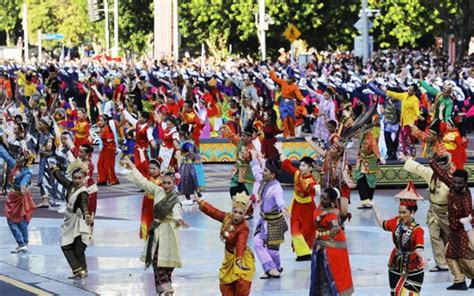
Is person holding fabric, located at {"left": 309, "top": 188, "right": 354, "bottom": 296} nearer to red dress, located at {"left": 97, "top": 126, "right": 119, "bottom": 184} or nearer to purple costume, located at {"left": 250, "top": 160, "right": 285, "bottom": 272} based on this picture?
purple costume, located at {"left": 250, "top": 160, "right": 285, "bottom": 272}

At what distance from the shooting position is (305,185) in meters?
17.5

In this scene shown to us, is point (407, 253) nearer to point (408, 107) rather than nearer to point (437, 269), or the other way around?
point (437, 269)

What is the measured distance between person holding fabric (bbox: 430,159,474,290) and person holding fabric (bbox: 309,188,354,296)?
1.97 meters

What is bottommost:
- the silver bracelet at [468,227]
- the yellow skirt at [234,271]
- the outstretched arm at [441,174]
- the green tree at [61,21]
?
the green tree at [61,21]

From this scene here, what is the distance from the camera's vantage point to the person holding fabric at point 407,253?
45.6 ft

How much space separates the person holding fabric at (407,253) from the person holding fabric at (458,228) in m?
1.68

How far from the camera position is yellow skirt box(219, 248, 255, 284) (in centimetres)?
1416

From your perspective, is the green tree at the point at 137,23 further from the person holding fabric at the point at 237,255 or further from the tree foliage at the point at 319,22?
the person holding fabric at the point at 237,255

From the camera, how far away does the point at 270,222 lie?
55.0ft

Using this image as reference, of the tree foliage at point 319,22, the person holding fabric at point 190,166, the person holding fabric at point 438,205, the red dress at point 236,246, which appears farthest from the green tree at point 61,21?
the red dress at point 236,246

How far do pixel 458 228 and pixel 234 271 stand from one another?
2920mm

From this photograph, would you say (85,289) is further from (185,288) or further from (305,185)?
(305,185)

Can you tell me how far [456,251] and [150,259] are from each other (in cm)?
326

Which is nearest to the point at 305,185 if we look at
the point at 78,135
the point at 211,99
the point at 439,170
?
the point at 439,170
